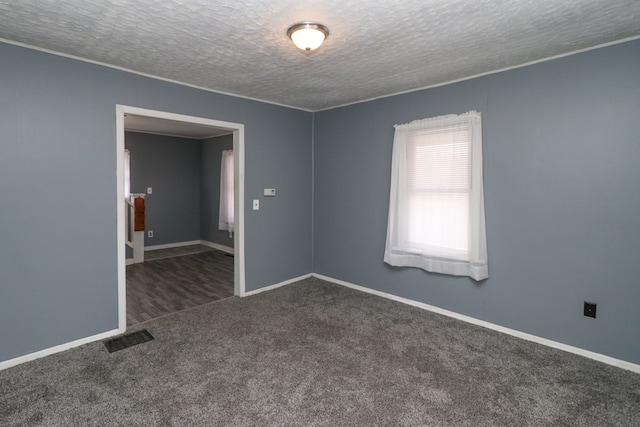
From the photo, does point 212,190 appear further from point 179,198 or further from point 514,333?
point 514,333

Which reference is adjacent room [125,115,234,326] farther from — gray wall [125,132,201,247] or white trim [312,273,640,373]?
white trim [312,273,640,373]

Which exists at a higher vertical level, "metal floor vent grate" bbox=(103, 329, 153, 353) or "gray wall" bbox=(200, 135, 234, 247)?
"gray wall" bbox=(200, 135, 234, 247)

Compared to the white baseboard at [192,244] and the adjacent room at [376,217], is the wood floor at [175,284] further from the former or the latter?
the white baseboard at [192,244]

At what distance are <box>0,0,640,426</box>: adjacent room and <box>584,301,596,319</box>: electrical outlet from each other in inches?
1.2

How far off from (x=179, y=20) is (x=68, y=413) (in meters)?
2.52

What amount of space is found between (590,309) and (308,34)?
3002 millimetres

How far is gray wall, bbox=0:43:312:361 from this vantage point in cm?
253

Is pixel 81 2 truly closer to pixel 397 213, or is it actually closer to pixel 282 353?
pixel 282 353

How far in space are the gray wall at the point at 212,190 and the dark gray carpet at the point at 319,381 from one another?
4049mm

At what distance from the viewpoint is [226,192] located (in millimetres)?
6785

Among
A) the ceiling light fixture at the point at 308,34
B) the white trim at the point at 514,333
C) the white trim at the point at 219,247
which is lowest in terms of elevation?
the white trim at the point at 514,333

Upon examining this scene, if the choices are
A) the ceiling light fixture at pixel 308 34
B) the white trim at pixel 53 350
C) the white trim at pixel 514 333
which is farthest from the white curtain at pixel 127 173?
the ceiling light fixture at pixel 308 34

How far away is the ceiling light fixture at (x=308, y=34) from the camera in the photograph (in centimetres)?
216

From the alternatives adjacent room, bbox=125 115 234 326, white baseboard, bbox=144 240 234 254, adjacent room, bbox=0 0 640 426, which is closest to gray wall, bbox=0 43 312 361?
adjacent room, bbox=0 0 640 426
